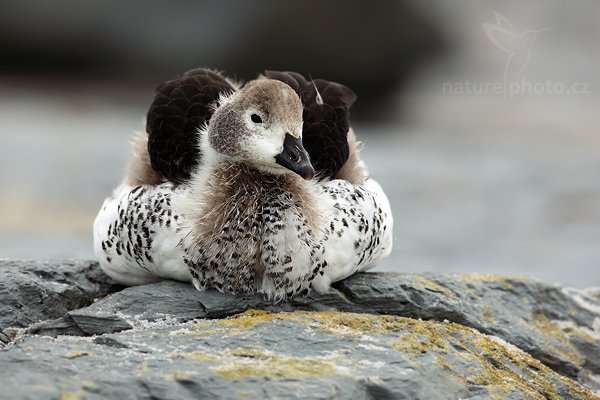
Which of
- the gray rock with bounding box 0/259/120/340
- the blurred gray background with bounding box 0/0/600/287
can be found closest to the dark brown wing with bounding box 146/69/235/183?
the gray rock with bounding box 0/259/120/340

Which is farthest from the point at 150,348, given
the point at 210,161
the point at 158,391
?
the point at 210,161

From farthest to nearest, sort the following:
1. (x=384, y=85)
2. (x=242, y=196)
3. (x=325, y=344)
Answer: (x=384, y=85), (x=242, y=196), (x=325, y=344)

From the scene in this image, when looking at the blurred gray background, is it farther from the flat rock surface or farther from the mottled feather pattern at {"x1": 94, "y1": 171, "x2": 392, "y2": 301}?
the mottled feather pattern at {"x1": 94, "y1": 171, "x2": 392, "y2": 301}

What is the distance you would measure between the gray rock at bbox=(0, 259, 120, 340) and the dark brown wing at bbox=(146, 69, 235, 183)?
923mm

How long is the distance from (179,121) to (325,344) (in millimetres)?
2187

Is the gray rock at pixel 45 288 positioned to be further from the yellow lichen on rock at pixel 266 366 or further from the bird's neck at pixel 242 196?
the yellow lichen on rock at pixel 266 366

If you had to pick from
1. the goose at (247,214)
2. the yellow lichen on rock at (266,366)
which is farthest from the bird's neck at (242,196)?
the yellow lichen on rock at (266,366)

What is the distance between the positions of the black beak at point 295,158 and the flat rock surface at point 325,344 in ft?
2.68

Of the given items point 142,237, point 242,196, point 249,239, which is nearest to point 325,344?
point 249,239

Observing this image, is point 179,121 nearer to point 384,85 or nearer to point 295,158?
point 295,158

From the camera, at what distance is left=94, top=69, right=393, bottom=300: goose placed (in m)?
6.10

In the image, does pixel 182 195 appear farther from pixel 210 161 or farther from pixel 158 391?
pixel 158 391

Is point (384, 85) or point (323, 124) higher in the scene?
point (384, 85)

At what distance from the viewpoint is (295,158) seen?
19.6ft
